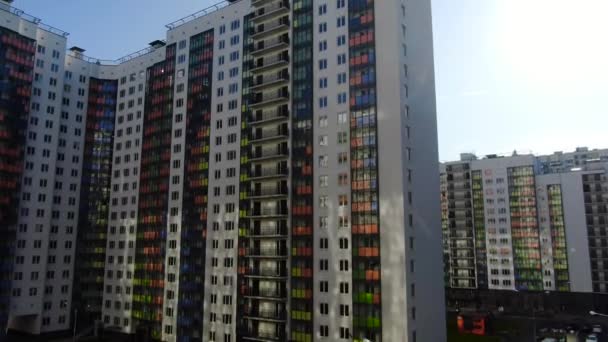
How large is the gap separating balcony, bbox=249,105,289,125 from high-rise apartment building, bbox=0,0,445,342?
433 mm

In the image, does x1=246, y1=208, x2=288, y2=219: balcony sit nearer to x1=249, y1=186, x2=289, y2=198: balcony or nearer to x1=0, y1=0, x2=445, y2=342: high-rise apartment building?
x1=0, y1=0, x2=445, y2=342: high-rise apartment building

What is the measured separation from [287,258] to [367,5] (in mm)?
44318

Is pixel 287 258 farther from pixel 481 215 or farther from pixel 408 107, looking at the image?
pixel 481 215

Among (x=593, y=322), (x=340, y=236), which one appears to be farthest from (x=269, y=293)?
(x=593, y=322)

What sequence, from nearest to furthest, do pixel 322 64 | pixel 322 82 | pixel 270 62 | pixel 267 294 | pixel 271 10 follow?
1. pixel 267 294
2. pixel 322 82
3. pixel 322 64
4. pixel 270 62
5. pixel 271 10

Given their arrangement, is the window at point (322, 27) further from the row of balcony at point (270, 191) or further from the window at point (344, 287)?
the window at point (344, 287)

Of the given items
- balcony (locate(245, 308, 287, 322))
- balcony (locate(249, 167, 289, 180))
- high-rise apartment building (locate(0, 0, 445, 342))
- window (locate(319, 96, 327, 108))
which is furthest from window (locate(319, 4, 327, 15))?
balcony (locate(245, 308, 287, 322))

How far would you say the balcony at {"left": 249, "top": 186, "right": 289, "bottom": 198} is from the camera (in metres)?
80.4

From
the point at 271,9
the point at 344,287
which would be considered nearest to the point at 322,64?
the point at 271,9

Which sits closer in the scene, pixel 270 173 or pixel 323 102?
pixel 323 102

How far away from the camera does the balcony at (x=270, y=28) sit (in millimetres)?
85856

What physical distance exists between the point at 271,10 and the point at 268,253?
152ft

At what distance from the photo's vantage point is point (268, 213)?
Answer: 268ft

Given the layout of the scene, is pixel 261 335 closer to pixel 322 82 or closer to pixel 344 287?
pixel 344 287
